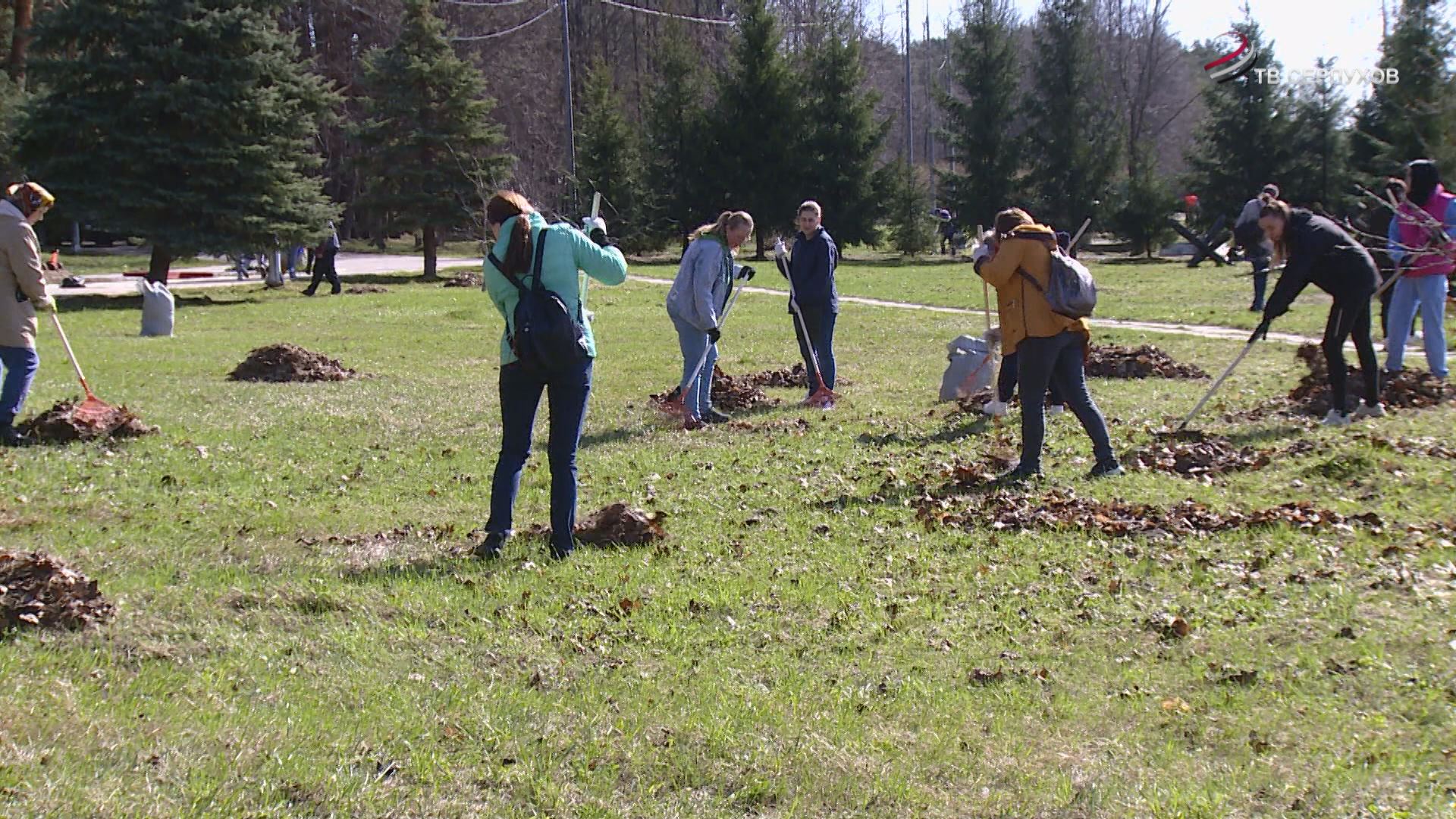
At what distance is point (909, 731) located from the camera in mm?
4527

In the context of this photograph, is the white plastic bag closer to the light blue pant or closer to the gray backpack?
the gray backpack

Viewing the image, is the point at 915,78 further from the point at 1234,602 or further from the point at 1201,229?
the point at 1234,602

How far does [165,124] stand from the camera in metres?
26.2

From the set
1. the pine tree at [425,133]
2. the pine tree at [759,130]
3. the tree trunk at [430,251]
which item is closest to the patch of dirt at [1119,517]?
the pine tree at [425,133]

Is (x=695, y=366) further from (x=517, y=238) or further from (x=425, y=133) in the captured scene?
(x=425, y=133)

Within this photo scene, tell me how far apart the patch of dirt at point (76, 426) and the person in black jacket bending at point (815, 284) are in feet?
19.4

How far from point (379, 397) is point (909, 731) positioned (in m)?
9.90

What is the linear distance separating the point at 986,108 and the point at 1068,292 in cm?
4118

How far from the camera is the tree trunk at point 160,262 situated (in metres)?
26.6

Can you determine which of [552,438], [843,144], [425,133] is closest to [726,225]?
[552,438]

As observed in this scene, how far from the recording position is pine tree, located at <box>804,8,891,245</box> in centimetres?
4656

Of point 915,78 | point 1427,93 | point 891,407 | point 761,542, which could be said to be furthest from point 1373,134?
point 915,78

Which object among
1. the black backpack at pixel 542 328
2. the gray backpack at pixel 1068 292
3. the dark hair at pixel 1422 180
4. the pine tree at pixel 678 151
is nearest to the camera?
the black backpack at pixel 542 328

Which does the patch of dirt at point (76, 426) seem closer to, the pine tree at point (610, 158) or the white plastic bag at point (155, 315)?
the white plastic bag at point (155, 315)
